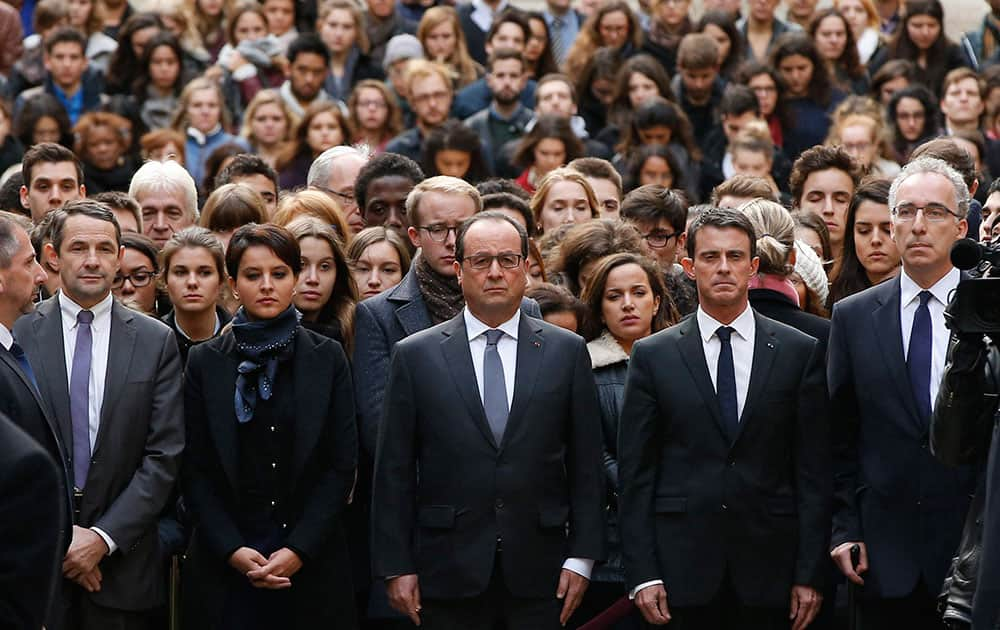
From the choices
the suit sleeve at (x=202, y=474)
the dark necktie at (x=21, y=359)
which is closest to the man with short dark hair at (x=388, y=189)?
the suit sleeve at (x=202, y=474)

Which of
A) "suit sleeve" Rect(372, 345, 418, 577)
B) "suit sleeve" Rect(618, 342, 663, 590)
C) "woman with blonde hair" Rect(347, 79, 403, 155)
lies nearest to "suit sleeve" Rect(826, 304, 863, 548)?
"suit sleeve" Rect(618, 342, 663, 590)

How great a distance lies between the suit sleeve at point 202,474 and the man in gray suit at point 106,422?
71 mm

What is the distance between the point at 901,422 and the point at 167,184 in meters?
4.37

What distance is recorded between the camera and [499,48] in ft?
44.0

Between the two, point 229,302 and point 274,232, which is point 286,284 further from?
point 229,302

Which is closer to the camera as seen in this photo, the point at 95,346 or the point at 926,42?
the point at 95,346

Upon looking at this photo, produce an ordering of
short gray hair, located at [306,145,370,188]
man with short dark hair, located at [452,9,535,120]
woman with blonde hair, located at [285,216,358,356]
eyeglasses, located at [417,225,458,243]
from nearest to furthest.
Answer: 1. eyeglasses, located at [417,225,458,243]
2. woman with blonde hair, located at [285,216,358,356]
3. short gray hair, located at [306,145,370,188]
4. man with short dark hair, located at [452,9,535,120]

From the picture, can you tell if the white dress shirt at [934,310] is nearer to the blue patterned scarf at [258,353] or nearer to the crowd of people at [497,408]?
the crowd of people at [497,408]

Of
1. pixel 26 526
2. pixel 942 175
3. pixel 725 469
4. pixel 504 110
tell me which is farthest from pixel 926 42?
pixel 26 526

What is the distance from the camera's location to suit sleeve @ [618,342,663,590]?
275 inches

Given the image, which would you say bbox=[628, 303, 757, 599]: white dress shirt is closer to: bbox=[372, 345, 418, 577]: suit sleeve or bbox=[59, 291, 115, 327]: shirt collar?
bbox=[372, 345, 418, 577]: suit sleeve

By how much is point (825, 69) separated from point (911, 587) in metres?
7.27

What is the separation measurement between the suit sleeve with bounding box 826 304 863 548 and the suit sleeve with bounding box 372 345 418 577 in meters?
1.60

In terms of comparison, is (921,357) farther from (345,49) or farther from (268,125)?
(345,49)
